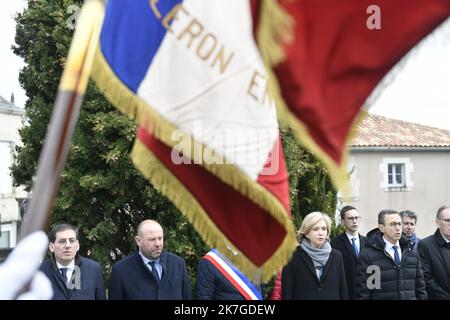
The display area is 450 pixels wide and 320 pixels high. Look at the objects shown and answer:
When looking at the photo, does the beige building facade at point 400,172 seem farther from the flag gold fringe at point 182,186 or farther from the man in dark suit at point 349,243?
the flag gold fringe at point 182,186

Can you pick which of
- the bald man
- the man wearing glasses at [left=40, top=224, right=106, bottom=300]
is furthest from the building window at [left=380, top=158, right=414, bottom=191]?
the man wearing glasses at [left=40, top=224, right=106, bottom=300]

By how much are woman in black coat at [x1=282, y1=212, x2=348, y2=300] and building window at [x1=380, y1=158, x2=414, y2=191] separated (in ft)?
64.4

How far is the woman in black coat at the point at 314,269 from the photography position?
4.69 m

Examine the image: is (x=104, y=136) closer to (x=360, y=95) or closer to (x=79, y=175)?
(x=79, y=175)

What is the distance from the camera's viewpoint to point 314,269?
15.5ft

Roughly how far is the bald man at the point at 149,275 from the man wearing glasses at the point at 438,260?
2258mm

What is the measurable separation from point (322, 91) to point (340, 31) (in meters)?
0.20

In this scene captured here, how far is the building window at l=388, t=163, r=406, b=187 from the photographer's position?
24250 millimetres

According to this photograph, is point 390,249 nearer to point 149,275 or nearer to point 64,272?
point 149,275

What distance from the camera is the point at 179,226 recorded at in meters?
7.23

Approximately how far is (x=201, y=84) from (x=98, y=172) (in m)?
5.13

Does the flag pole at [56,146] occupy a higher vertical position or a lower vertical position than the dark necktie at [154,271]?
higher

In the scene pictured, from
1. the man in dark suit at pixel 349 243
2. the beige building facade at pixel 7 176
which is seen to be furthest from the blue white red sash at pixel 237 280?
the beige building facade at pixel 7 176

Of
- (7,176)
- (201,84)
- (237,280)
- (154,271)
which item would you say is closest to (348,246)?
(237,280)
